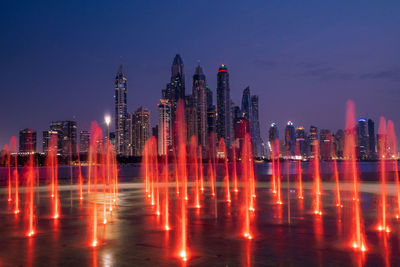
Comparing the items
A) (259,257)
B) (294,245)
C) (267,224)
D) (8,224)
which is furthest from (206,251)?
(8,224)

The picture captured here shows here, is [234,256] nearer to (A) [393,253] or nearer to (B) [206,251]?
(B) [206,251]

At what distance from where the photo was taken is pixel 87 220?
1312 centimetres

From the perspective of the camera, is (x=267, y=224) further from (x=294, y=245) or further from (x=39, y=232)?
(x=39, y=232)

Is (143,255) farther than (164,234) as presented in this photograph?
No

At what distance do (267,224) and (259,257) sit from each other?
4.26 meters

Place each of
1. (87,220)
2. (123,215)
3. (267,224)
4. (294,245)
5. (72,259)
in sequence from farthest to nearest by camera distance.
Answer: (123,215)
(87,220)
(267,224)
(294,245)
(72,259)

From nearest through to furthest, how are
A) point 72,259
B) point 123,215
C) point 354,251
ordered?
point 72,259
point 354,251
point 123,215

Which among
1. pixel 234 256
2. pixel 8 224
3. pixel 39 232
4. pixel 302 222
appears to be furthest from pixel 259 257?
pixel 8 224

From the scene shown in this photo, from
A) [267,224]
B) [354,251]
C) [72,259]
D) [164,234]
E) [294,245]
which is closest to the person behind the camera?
[72,259]

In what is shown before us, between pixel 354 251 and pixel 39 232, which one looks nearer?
pixel 354 251

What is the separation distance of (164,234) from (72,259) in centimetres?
326

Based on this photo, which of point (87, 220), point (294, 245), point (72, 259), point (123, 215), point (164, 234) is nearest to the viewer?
point (72, 259)

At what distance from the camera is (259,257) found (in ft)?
25.9

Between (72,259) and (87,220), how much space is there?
5490 mm
